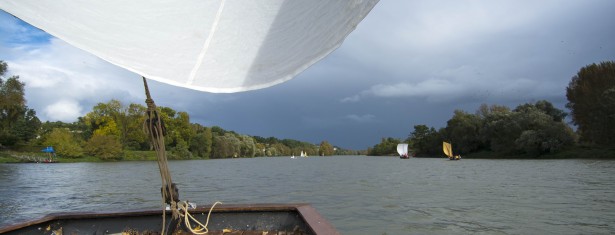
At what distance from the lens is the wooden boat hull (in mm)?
4332

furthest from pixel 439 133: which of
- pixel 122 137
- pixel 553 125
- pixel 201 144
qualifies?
pixel 122 137

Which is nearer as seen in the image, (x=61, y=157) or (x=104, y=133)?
(x=61, y=157)

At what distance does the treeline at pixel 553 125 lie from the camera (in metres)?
52.0

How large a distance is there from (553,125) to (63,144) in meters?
82.2

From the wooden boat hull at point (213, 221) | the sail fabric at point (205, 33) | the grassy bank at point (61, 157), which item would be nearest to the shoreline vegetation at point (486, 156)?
→ the grassy bank at point (61, 157)

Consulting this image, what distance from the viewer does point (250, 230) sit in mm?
4508

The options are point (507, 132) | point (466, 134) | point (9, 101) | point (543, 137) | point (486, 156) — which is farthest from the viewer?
point (466, 134)

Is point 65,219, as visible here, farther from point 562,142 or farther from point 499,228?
point 562,142

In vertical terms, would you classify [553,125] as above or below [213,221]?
above

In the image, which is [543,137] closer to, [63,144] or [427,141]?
[427,141]

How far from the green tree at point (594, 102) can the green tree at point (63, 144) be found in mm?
83884

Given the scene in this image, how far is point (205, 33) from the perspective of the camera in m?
1.84

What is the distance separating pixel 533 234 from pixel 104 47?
36.3 ft

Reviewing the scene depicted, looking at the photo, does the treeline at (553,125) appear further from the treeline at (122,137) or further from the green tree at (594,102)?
the treeline at (122,137)
